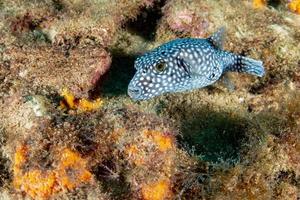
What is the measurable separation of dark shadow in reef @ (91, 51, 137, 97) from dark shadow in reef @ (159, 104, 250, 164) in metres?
1.07

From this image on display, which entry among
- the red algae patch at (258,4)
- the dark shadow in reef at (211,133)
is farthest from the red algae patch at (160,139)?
the red algae patch at (258,4)

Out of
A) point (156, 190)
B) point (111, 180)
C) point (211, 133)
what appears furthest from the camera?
point (211, 133)

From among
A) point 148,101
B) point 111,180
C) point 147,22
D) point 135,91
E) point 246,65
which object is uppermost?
point 135,91

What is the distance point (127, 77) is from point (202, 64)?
1.87m

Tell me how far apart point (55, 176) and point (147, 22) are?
4.55 meters

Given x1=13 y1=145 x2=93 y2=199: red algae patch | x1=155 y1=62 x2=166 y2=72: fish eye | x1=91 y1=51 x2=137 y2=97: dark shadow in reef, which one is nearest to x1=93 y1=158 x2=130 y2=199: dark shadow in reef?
x1=13 y1=145 x2=93 y2=199: red algae patch

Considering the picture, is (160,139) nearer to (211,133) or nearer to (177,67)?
(177,67)

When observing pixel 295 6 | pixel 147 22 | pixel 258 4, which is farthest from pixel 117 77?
pixel 295 6

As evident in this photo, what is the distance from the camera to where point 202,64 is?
6102mm

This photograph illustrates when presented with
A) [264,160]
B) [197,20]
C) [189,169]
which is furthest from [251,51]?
[189,169]

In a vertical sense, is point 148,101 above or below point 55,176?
below

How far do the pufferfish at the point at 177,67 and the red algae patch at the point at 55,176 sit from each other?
4.28 feet

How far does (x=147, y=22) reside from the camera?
8.55 m

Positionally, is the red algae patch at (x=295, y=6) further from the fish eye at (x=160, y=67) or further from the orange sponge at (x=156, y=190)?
the orange sponge at (x=156, y=190)
